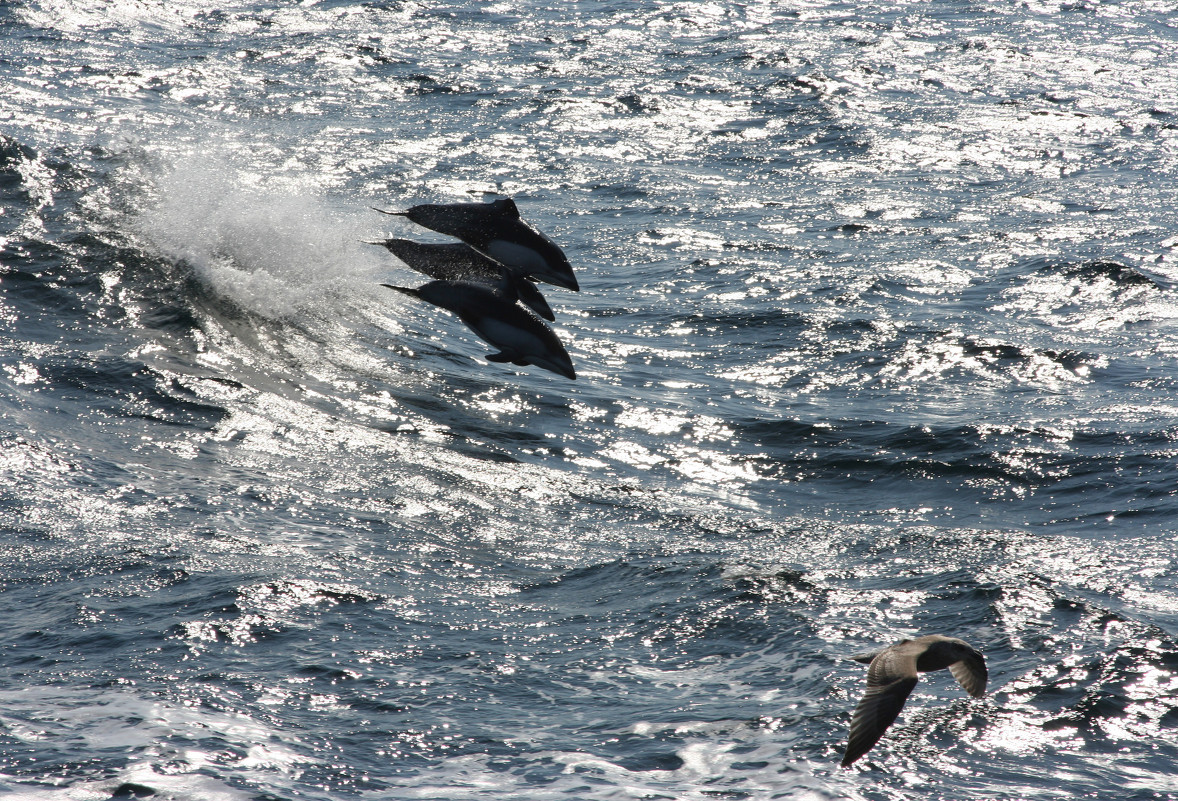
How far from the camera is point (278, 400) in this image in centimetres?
1322

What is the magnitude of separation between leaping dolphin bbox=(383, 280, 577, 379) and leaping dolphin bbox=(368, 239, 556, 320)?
0.13 meters

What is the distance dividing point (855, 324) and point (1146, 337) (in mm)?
4143

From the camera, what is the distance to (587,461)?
1296cm

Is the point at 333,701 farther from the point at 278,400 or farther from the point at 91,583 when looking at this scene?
the point at 278,400

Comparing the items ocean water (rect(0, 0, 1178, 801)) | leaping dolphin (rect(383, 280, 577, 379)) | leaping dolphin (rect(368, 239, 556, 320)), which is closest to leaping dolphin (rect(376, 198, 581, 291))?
leaping dolphin (rect(368, 239, 556, 320))

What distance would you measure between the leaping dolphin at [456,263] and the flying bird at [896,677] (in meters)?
4.27

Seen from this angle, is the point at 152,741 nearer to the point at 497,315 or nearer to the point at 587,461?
the point at 497,315

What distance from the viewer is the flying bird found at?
5.49 meters

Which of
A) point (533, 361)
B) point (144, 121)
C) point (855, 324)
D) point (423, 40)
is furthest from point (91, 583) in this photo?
point (423, 40)

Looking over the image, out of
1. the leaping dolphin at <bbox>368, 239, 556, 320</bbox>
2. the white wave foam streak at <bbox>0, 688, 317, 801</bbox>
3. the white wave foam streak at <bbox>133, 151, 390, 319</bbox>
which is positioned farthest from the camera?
the white wave foam streak at <bbox>133, 151, 390, 319</bbox>

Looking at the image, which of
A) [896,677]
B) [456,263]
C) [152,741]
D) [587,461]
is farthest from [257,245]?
[896,677]

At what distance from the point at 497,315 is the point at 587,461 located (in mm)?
3886

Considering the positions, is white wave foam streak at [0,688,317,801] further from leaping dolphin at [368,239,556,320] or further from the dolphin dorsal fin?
the dolphin dorsal fin

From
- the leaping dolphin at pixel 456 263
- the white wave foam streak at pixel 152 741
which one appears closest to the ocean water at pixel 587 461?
the white wave foam streak at pixel 152 741
